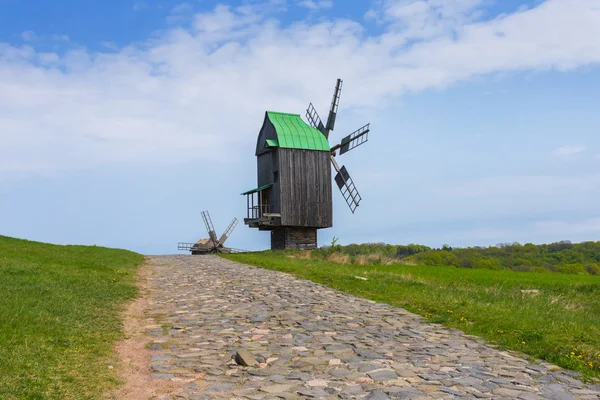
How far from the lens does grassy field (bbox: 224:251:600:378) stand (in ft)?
32.6

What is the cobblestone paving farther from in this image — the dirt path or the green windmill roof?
the green windmill roof

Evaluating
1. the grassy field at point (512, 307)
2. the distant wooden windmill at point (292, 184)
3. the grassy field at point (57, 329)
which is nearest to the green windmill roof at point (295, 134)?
the distant wooden windmill at point (292, 184)

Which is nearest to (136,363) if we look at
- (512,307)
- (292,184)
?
(512,307)

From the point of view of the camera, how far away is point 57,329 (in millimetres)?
10445

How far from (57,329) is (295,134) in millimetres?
30082

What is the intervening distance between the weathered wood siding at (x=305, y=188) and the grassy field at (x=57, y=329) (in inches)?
755

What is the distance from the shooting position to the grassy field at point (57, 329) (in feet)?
24.8

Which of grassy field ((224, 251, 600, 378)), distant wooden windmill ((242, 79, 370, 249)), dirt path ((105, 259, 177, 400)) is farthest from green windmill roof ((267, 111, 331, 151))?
dirt path ((105, 259, 177, 400))

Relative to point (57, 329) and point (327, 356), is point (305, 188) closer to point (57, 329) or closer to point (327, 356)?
point (57, 329)

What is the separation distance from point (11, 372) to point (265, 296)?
8.43m

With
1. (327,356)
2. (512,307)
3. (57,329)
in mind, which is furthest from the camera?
(512,307)

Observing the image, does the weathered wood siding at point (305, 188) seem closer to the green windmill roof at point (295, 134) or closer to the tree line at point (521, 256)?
the green windmill roof at point (295, 134)

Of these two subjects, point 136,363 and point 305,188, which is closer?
point 136,363

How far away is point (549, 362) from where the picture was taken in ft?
30.4
